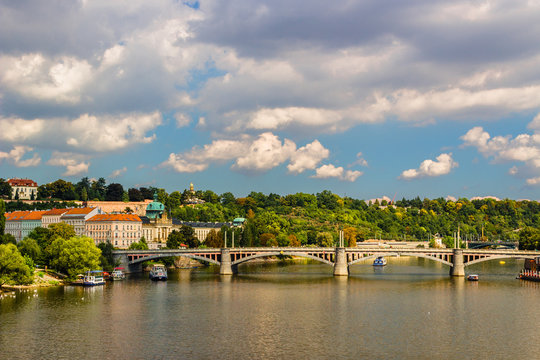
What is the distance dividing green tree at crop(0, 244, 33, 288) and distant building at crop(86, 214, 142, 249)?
222ft

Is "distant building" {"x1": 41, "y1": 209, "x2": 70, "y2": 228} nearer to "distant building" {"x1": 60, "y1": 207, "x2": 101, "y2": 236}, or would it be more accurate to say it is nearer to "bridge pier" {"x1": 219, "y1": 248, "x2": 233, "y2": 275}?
"distant building" {"x1": 60, "y1": 207, "x2": 101, "y2": 236}

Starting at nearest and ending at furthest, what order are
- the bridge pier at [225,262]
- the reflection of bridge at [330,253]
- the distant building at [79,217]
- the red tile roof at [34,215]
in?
the reflection of bridge at [330,253] < the bridge pier at [225,262] < the distant building at [79,217] < the red tile roof at [34,215]

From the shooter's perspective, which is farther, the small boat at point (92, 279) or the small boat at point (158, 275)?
the small boat at point (158, 275)

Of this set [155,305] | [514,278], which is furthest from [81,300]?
[514,278]

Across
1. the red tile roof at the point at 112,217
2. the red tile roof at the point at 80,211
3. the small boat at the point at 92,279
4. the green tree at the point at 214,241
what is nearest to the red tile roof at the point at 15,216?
the red tile roof at the point at 80,211

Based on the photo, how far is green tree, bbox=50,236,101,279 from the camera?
10412 centimetres

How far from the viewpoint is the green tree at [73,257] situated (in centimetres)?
10412

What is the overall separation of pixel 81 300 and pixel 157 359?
113 ft

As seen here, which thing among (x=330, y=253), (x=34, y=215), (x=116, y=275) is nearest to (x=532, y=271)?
A: (x=330, y=253)

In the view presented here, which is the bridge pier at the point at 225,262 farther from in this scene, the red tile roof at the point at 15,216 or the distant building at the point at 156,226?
the red tile roof at the point at 15,216

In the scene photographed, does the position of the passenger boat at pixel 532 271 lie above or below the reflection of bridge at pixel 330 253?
below

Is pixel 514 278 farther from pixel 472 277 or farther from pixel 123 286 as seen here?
pixel 123 286

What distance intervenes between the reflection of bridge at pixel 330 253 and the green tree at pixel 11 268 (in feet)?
127

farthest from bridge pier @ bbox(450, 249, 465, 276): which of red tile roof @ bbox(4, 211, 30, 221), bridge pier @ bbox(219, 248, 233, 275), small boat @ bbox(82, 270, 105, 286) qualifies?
red tile roof @ bbox(4, 211, 30, 221)
